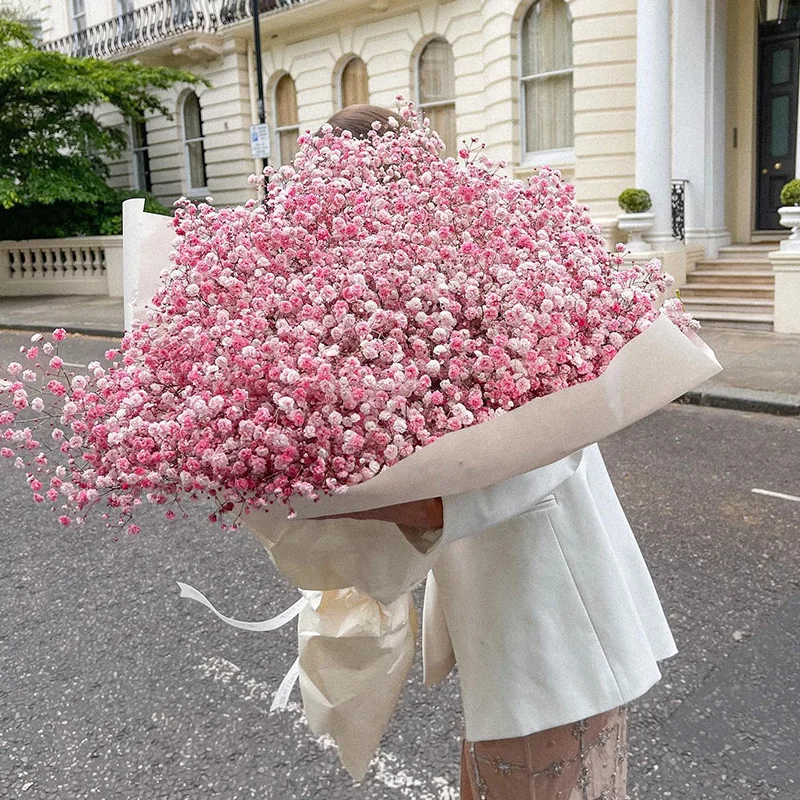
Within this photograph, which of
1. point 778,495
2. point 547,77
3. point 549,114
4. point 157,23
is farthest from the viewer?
point 157,23

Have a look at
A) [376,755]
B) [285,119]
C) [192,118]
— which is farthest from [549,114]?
[376,755]

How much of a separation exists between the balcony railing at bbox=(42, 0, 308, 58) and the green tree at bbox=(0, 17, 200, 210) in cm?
164

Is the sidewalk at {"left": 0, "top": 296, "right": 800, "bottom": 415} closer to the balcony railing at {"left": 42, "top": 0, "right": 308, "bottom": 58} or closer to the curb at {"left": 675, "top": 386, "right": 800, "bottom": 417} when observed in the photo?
the curb at {"left": 675, "top": 386, "right": 800, "bottom": 417}

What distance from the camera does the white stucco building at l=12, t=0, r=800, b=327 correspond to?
13008 millimetres

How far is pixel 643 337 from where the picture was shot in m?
1.11

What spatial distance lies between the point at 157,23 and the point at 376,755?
23708 mm

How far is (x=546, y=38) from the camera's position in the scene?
1516cm

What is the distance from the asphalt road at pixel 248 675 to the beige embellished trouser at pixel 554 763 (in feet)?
3.87

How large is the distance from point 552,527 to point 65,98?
21.8 m

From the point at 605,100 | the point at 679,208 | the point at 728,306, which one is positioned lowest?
the point at 728,306

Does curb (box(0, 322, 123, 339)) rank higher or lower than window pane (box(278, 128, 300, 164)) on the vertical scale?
lower

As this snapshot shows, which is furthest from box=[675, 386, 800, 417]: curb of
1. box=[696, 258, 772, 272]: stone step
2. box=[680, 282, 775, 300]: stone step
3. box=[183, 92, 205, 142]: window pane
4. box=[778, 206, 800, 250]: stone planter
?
box=[183, 92, 205, 142]: window pane

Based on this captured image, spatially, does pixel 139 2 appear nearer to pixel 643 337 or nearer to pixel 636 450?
pixel 636 450

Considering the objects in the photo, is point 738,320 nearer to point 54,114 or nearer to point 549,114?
point 549,114
